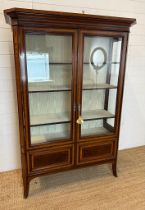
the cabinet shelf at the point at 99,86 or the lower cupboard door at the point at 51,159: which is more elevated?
the cabinet shelf at the point at 99,86

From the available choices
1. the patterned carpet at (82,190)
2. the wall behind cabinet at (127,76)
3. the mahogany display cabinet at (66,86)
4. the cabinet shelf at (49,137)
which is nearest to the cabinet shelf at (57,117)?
the mahogany display cabinet at (66,86)

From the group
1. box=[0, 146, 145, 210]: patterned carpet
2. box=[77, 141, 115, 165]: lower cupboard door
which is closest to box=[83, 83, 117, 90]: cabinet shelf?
box=[77, 141, 115, 165]: lower cupboard door

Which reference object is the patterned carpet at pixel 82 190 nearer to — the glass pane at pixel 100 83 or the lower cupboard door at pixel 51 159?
the lower cupboard door at pixel 51 159

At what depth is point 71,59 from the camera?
1.74m

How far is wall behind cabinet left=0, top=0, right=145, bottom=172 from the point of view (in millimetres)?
1971

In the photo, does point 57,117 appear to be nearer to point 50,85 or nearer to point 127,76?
point 50,85

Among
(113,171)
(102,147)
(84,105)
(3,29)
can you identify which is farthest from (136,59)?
(3,29)

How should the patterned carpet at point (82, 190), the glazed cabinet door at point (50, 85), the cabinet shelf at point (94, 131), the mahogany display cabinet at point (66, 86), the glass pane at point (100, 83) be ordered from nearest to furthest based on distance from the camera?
the mahogany display cabinet at point (66, 86), the glazed cabinet door at point (50, 85), the patterned carpet at point (82, 190), the glass pane at point (100, 83), the cabinet shelf at point (94, 131)

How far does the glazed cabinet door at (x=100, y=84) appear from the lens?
72.8 inches

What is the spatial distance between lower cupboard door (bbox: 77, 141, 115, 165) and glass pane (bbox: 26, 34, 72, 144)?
0.76 ft

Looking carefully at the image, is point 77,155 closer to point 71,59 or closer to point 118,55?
point 71,59

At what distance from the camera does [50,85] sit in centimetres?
193

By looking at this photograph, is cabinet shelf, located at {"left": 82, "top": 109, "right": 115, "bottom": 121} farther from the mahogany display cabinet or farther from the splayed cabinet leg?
the splayed cabinet leg

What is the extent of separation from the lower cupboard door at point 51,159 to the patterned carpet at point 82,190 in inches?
11.7
